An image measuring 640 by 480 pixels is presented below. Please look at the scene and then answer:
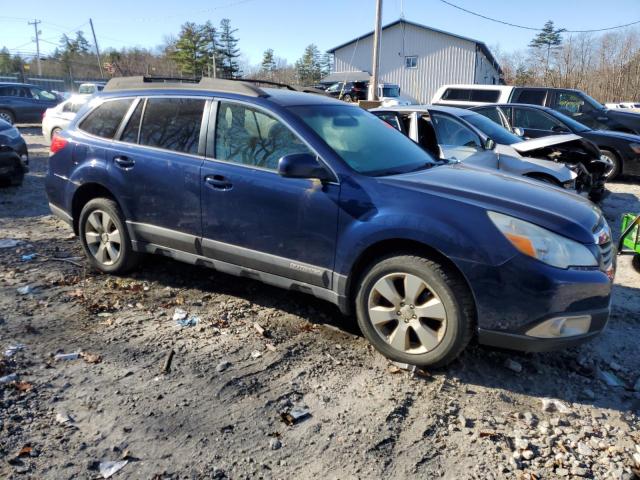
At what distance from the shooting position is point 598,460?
2.72 meters

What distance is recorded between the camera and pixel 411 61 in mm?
42250

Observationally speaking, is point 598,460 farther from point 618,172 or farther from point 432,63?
point 432,63

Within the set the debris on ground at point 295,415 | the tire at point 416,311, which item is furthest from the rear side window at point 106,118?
the debris on ground at point 295,415

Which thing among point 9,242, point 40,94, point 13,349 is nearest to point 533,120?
point 9,242

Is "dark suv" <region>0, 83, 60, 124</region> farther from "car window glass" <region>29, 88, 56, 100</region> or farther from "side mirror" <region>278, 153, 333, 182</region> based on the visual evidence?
"side mirror" <region>278, 153, 333, 182</region>

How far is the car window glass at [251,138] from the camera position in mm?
3910

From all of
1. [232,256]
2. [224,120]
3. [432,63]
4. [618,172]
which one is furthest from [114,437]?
[432,63]

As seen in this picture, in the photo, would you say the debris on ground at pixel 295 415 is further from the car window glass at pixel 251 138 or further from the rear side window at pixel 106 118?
the rear side window at pixel 106 118

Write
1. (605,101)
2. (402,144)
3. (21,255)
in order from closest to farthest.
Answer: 1. (402,144)
2. (21,255)
3. (605,101)

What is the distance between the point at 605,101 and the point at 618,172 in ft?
112

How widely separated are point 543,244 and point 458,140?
16.5ft

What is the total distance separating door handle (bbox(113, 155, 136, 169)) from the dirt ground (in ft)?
3.73

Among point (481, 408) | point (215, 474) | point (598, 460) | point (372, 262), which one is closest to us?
point (215, 474)

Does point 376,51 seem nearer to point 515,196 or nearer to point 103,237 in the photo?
point 103,237
